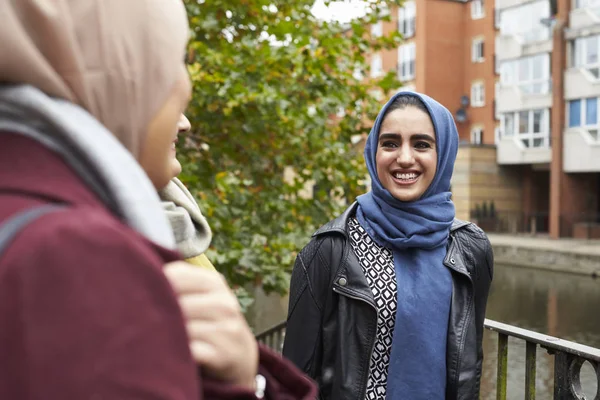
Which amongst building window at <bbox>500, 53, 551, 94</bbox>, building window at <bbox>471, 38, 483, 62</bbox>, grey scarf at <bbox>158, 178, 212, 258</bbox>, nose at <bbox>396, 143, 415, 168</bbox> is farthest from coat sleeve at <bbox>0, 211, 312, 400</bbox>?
building window at <bbox>471, 38, 483, 62</bbox>

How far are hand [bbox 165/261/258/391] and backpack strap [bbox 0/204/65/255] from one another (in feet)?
0.63

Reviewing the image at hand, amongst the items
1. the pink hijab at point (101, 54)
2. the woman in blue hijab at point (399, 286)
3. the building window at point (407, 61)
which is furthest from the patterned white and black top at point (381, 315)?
the building window at point (407, 61)

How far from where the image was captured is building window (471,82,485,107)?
36.0 metres

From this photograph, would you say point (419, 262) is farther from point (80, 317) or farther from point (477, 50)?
point (477, 50)

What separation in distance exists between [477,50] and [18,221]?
38044mm

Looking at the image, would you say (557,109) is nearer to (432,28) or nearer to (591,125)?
(591,125)

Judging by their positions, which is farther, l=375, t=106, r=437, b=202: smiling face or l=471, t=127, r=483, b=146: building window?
l=471, t=127, r=483, b=146: building window

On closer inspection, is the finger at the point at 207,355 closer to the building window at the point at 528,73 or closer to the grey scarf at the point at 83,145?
the grey scarf at the point at 83,145

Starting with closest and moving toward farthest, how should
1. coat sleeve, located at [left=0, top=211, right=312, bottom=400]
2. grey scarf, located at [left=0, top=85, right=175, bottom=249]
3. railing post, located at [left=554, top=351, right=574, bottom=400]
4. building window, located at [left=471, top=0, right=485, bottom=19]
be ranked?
coat sleeve, located at [left=0, top=211, right=312, bottom=400] < grey scarf, located at [left=0, top=85, right=175, bottom=249] < railing post, located at [left=554, top=351, right=574, bottom=400] < building window, located at [left=471, top=0, right=485, bottom=19]

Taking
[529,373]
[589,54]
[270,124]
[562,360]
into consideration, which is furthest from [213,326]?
[589,54]

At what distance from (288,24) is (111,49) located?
4.70 m

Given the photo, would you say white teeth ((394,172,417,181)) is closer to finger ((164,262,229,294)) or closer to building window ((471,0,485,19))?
finger ((164,262,229,294))

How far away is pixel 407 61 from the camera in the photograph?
3812 centimetres

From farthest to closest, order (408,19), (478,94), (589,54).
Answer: (408,19), (478,94), (589,54)
